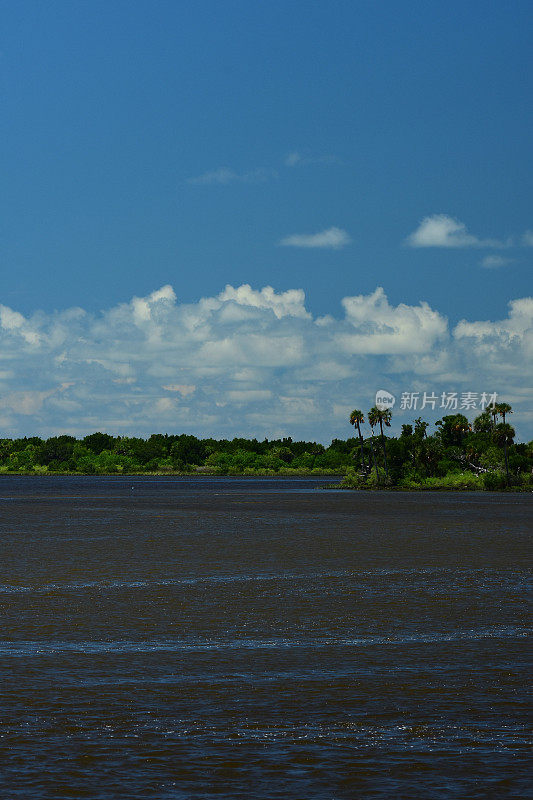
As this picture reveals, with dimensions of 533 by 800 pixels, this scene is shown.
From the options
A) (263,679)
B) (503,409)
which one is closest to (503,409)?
(503,409)

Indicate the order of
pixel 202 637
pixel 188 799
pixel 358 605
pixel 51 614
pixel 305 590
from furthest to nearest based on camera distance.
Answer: pixel 305 590 → pixel 358 605 → pixel 51 614 → pixel 202 637 → pixel 188 799

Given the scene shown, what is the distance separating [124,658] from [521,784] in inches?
357

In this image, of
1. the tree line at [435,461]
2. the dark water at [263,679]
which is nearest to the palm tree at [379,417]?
the tree line at [435,461]

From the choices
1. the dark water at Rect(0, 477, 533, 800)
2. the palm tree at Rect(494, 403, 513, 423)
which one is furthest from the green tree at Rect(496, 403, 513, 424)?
the dark water at Rect(0, 477, 533, 800)

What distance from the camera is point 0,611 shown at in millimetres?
24672

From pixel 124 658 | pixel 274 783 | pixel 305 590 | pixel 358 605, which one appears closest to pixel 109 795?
pixel 274 783

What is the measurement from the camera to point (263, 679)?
654 inches

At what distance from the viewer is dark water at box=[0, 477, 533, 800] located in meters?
11.5

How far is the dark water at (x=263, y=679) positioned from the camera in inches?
452

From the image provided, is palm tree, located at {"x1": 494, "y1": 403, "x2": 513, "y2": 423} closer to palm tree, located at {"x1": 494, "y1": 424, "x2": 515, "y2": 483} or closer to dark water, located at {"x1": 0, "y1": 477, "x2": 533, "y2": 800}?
palm tree, located at {"x1": 494, "y1": 424, "x2": 515, "y2": 483}

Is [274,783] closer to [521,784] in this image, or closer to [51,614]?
[521,784]

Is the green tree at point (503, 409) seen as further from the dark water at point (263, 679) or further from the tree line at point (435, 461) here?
the dark water at point (263, 679)

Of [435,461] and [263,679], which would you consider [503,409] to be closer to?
[435,461]

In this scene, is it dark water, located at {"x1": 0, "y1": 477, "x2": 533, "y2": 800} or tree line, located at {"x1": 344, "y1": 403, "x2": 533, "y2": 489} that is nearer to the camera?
dark water, located at {"x1": 0, "y1": 477, "x2": 533, "y2": 800}
